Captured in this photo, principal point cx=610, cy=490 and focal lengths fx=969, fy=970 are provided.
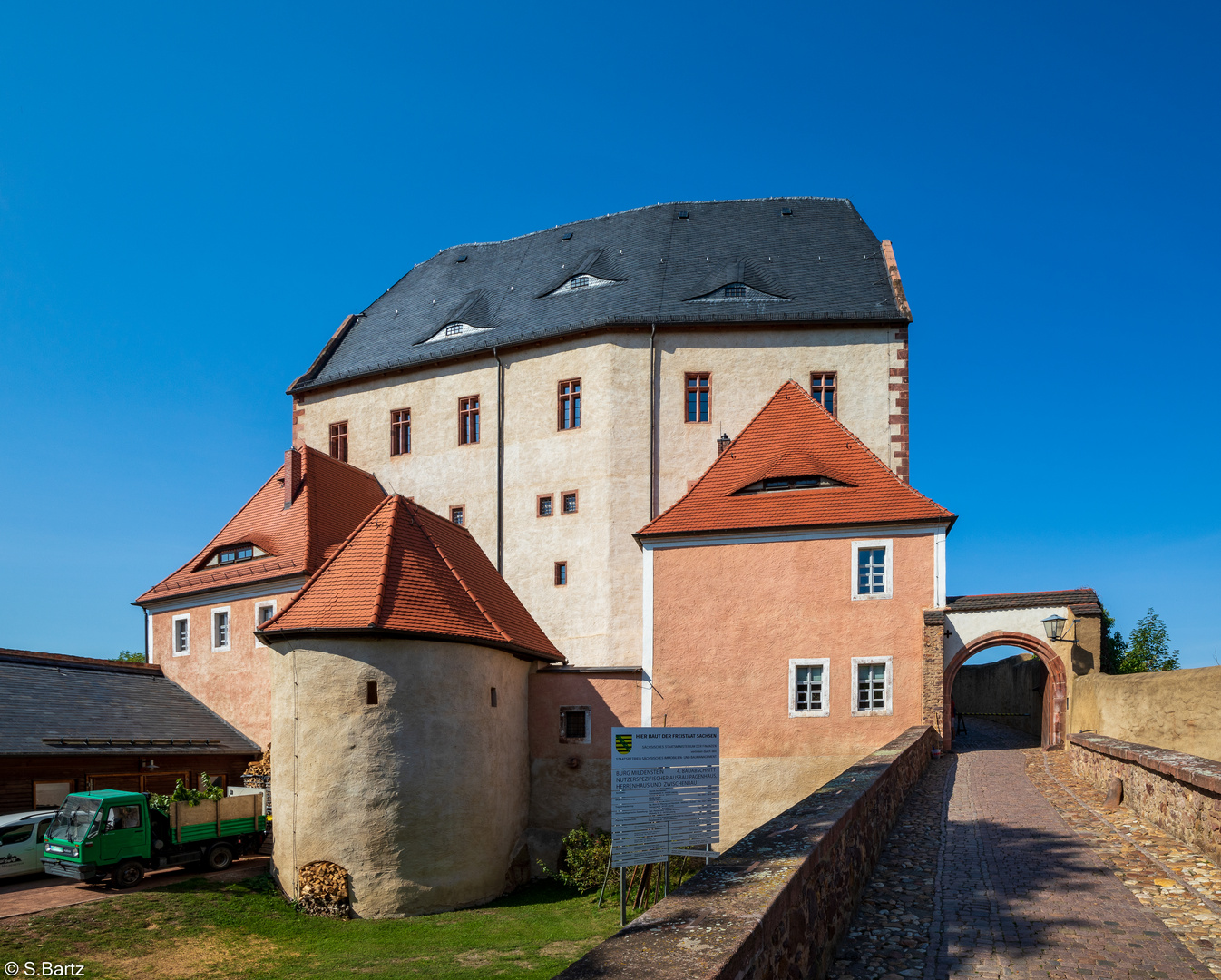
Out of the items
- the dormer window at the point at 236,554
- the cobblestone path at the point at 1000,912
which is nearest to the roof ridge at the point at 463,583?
the dormer window at the point at 236,554

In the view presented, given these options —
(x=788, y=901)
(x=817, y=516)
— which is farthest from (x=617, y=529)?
(x=788, y=901)

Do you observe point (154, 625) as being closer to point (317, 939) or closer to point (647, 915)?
point (317, 939)

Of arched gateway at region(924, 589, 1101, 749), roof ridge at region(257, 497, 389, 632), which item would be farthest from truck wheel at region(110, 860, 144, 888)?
arched gateway at region(924, 589, 1101, 749)

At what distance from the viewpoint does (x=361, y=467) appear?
3412 cm

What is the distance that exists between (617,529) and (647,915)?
941 inches

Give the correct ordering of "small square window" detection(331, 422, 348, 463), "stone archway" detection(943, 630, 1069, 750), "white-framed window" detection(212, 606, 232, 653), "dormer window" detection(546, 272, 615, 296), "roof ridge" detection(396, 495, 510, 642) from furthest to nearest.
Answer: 1. "small square window" detection(331, 422, 348, 463)
2. "dormer window" detection(546, 272, 615, 296)
3. "white-framed window" detection(212, 606, 232, 653)
4. "roof ridge" detection(396, 495, 510, 642)
5. "stone archway" detection(943, 630, 1069, 750)

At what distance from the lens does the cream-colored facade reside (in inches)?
1120

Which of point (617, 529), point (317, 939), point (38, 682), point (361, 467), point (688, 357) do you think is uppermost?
point (688, 357)

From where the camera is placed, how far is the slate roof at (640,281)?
99.0ft

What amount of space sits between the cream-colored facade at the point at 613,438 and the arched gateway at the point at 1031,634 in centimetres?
682

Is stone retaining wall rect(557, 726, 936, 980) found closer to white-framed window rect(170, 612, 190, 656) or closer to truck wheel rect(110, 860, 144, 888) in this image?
truck wheel rect(110, 860, 144, 888)

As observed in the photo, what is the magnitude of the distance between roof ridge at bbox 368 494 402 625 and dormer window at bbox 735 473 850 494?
8.22 metres

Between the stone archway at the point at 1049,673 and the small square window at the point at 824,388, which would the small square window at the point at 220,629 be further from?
the stone archway at the point at 1049,673

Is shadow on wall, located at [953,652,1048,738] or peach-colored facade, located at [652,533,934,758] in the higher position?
peach-colored facade, located at [652,533,934,758]
